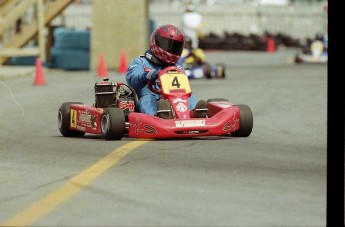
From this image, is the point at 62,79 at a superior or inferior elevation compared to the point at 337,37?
inferior

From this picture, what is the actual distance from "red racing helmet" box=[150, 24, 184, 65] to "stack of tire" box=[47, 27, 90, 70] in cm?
2039

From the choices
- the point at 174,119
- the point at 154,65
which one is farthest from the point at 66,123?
the point at 174,119

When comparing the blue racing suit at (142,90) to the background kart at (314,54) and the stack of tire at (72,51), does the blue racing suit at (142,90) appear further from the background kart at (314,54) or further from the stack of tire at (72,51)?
the background kart at (314,54)

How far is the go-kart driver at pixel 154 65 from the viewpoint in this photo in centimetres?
1255

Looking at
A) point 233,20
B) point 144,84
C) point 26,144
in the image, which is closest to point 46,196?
point 26,144

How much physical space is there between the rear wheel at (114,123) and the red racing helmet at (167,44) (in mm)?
1198

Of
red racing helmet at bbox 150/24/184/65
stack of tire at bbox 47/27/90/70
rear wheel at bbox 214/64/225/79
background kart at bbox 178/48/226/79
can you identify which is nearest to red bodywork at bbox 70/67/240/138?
red racing helmet at bbox 150/24/184/65

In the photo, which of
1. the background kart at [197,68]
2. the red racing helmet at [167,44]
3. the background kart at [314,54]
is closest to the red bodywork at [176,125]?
the red racing helmet at [167,44]

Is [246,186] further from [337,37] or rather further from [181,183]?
[337,37]

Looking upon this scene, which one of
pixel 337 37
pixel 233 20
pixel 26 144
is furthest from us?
pixel 233 20

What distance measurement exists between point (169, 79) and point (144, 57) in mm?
747

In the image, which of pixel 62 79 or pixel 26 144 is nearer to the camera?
pixel 26 144

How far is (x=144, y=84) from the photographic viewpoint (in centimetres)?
1266

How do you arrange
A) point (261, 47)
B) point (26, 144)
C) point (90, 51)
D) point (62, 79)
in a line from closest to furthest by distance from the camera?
point (26, 144), point (62, 79), point (90, 51), point (261, 47)
